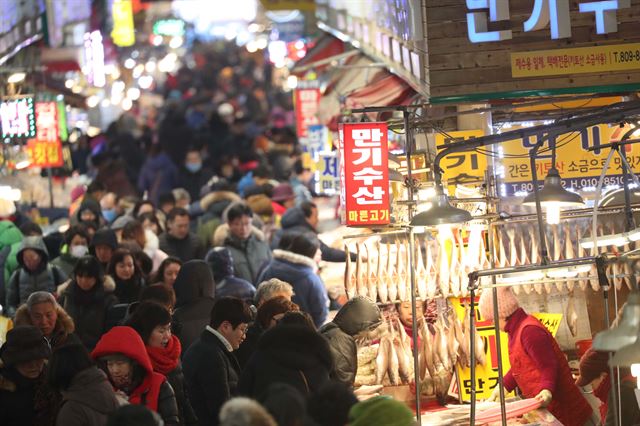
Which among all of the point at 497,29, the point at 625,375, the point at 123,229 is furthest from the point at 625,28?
the point at 123,229

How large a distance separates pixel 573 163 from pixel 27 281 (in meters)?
5.66

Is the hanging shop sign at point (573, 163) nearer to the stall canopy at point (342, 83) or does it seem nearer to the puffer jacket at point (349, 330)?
the puffer jacket at point (349, 330)

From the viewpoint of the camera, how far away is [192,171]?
77.4 feet

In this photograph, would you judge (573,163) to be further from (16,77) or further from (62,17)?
(62,17)

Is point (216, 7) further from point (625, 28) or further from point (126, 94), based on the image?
point (625, 28)

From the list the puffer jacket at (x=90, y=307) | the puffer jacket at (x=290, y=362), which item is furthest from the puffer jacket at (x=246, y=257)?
the puffer jacket at (x=290, y=362)

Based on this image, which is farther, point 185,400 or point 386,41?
point 386,41

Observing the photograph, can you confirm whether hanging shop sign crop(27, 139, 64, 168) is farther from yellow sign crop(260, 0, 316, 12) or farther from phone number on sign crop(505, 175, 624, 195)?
phone number on sign crop(505, 175, 624, 195)

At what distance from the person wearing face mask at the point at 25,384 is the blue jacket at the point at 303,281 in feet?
16.9

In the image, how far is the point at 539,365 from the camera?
424 inches

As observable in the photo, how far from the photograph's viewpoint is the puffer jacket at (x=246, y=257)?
15.2 meters

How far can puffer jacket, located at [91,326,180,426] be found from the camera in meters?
8.27

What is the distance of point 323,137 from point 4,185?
265 inches

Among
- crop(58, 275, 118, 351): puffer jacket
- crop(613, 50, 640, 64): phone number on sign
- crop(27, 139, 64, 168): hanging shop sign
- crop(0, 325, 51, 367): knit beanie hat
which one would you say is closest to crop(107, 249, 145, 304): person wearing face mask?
crop(58, 275, 118, 351): puffer jacket
